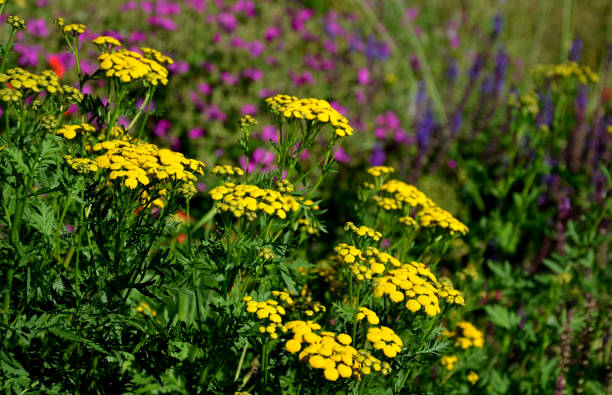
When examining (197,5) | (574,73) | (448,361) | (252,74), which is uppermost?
(574,73)

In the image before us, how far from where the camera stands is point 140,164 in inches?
70.7

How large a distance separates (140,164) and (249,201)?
0.39 metres

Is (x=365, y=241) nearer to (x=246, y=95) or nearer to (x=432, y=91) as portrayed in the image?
(x=246, y=95)

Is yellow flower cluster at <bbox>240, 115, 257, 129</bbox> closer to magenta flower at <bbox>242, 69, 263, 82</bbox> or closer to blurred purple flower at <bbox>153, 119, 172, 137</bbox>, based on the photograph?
blurred purple flower at <bbox>153, 119, 172, 137</bbox>

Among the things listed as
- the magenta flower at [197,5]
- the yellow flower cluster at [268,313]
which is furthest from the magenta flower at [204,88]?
the yellow flower cluster at [268,313]

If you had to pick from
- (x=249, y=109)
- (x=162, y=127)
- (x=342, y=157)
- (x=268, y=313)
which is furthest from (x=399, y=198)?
(x=162, y=127)

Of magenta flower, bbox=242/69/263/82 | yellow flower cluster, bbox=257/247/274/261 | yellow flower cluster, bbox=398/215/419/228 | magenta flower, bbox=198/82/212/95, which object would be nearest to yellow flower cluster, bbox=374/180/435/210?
yellow flower cluster, bbox=398/215/419/228

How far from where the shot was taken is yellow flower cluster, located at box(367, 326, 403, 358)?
1627 millimetres

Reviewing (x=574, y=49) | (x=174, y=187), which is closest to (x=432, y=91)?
(x=574, y=49)

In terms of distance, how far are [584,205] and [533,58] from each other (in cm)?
493

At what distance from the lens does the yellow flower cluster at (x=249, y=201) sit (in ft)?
5.85

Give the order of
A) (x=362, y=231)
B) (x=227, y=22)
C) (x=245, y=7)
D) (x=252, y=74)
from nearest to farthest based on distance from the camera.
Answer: (x=362, y=231), (x=252, y=74), (x=227, y=22), (x=245, y=7)

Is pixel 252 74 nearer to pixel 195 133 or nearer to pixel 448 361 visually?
pixel 195 133

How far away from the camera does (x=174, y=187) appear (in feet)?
6.02
